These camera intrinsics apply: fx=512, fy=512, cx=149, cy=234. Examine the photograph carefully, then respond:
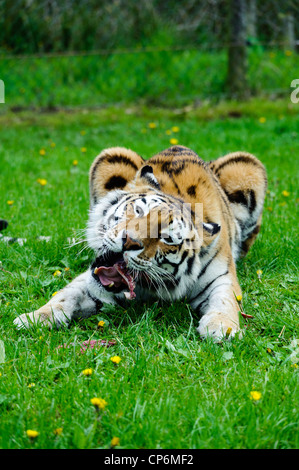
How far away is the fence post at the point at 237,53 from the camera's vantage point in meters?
8.83

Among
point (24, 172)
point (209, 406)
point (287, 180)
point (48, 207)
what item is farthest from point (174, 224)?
point (24, 172)

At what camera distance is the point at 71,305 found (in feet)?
10.3

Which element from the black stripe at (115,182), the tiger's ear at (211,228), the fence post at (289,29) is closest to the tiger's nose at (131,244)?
the tiger's ear at (211,228)

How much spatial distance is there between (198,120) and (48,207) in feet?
14.3

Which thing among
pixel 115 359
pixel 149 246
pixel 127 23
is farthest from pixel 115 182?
pixel 127 23

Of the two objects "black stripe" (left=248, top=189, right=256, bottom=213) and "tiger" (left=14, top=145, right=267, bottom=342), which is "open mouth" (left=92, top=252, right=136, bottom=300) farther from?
"black stripe" (left=248, top=189, right=256, bottom=213)

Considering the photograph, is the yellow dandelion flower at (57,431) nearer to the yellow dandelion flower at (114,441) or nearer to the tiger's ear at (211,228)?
the yellow dandelion flower at (114,441)

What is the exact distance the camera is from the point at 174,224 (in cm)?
300

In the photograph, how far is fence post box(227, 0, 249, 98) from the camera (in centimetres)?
883

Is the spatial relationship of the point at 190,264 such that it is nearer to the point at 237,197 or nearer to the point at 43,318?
the point at 43,318

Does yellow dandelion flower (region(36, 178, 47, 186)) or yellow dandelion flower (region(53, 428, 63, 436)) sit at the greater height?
yellow dandelion flower (region(36, 178, 47, 186))

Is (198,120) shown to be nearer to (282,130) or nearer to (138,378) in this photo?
(282,130)

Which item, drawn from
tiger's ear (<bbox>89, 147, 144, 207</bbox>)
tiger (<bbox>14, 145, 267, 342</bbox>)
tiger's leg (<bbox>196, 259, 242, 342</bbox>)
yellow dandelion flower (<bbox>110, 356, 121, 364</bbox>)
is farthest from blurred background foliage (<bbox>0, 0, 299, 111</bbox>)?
yellow dandelion flower (<bbox>110, 356, 121, 364</bbox>)

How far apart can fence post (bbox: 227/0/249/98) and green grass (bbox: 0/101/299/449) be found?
4.25 metres
